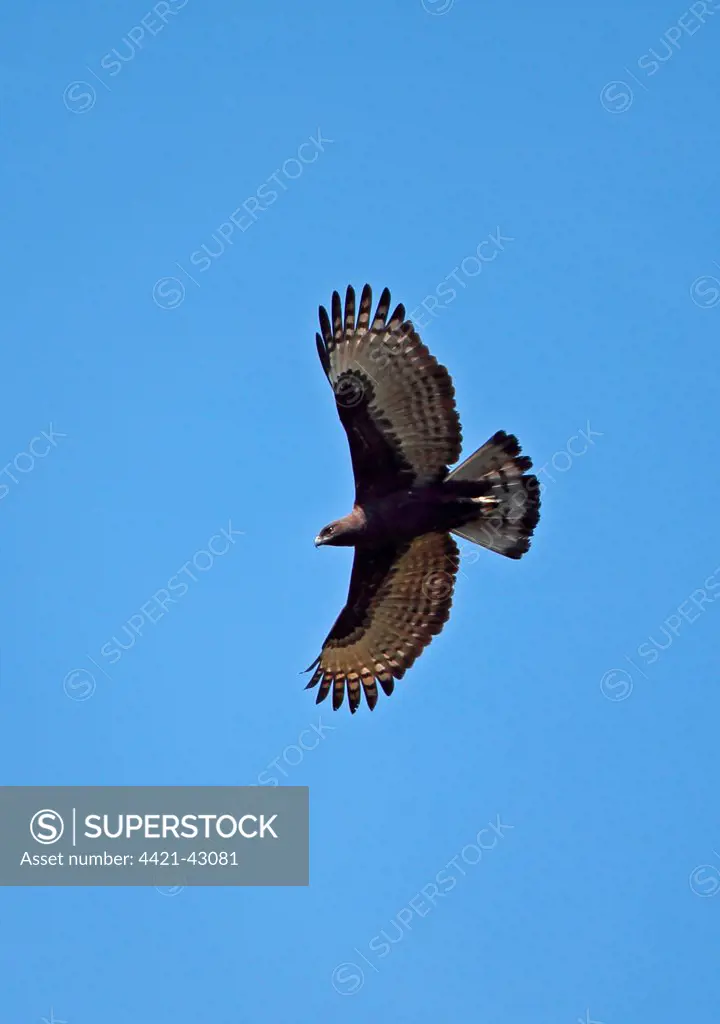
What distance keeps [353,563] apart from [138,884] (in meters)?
4.02

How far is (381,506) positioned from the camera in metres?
16.5

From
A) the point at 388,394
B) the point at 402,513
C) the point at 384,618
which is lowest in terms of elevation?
the point at 384,618

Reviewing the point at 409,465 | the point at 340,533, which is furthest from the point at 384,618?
the point at 409,465

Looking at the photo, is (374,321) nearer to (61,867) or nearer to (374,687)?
(374,687)

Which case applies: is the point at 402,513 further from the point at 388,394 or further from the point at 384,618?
the point at 384,618

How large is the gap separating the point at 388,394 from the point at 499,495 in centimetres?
143

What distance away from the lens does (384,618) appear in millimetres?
17453

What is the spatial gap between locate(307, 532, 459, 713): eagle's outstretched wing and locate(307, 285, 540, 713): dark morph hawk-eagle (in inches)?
0.9

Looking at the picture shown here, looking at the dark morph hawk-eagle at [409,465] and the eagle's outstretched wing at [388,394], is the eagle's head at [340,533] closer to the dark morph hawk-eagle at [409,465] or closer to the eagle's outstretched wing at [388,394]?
the dark morph hawk-eagle at [409,465]

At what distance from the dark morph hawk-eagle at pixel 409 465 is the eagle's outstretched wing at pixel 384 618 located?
2 cm

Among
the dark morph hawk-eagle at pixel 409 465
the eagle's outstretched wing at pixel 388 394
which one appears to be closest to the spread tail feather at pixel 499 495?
the dark morph hawk-eagle at pixel 409 465

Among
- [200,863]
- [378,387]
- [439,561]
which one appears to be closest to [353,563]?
[439,561]

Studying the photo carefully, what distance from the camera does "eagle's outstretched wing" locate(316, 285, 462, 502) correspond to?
16.1 meters

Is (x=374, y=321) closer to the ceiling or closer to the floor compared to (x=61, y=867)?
closer to the ceiling
